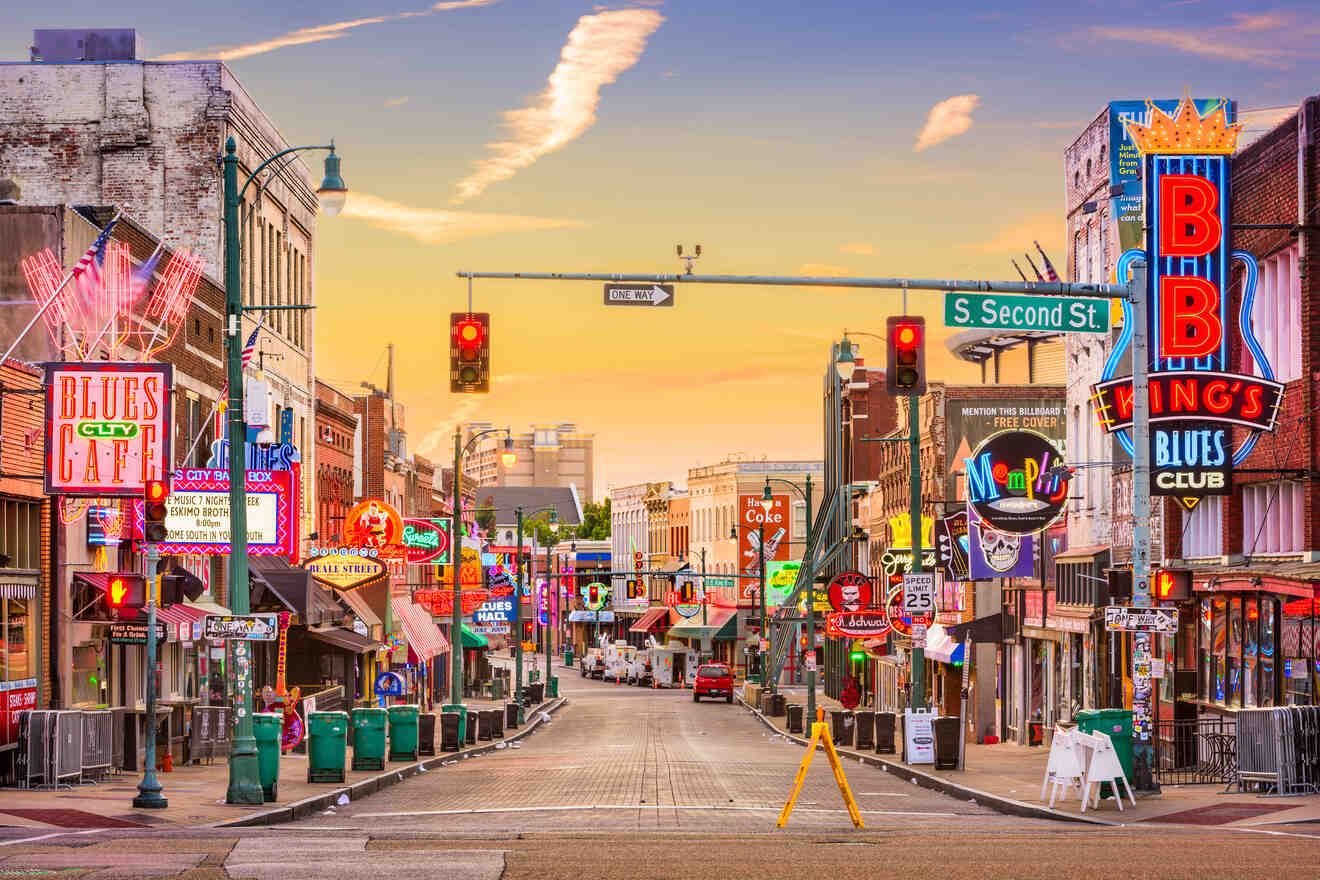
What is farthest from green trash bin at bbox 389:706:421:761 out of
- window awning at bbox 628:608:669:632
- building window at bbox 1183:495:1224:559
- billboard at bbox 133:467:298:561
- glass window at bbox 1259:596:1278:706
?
window awning at bbox 628:608:669:632

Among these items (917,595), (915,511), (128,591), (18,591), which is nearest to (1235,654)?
(917,595)

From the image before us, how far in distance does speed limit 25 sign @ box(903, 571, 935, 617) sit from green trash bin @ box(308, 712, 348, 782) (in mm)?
13608

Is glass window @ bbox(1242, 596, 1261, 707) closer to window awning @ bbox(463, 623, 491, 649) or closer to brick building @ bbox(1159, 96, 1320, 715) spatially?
brick building @ bbox(1159, 96, 1320, 715)

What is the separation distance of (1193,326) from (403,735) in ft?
57.1

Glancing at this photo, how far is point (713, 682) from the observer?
87500 millimetres

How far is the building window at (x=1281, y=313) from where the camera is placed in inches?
1168

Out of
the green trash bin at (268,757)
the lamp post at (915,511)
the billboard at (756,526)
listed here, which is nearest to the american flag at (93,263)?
the green trash bin at (268,757)

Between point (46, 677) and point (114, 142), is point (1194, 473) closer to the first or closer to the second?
point (46, 677)

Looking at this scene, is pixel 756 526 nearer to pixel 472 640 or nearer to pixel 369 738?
pixel 472 640

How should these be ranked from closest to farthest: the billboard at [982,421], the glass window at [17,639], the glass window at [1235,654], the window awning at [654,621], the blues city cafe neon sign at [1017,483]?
the glass window at [17,639] → the glass window at [1235,654] → the blues city cafe neon sign at [1017,483] → the billboard at [982,421] → the window awning at [654,621]

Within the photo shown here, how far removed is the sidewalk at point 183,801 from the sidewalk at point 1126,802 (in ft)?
32.1

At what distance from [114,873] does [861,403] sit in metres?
84.7

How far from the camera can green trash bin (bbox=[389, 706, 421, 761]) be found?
3588 cm

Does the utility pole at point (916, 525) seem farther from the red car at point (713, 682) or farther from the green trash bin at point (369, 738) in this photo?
the red car at point (713, 682)
